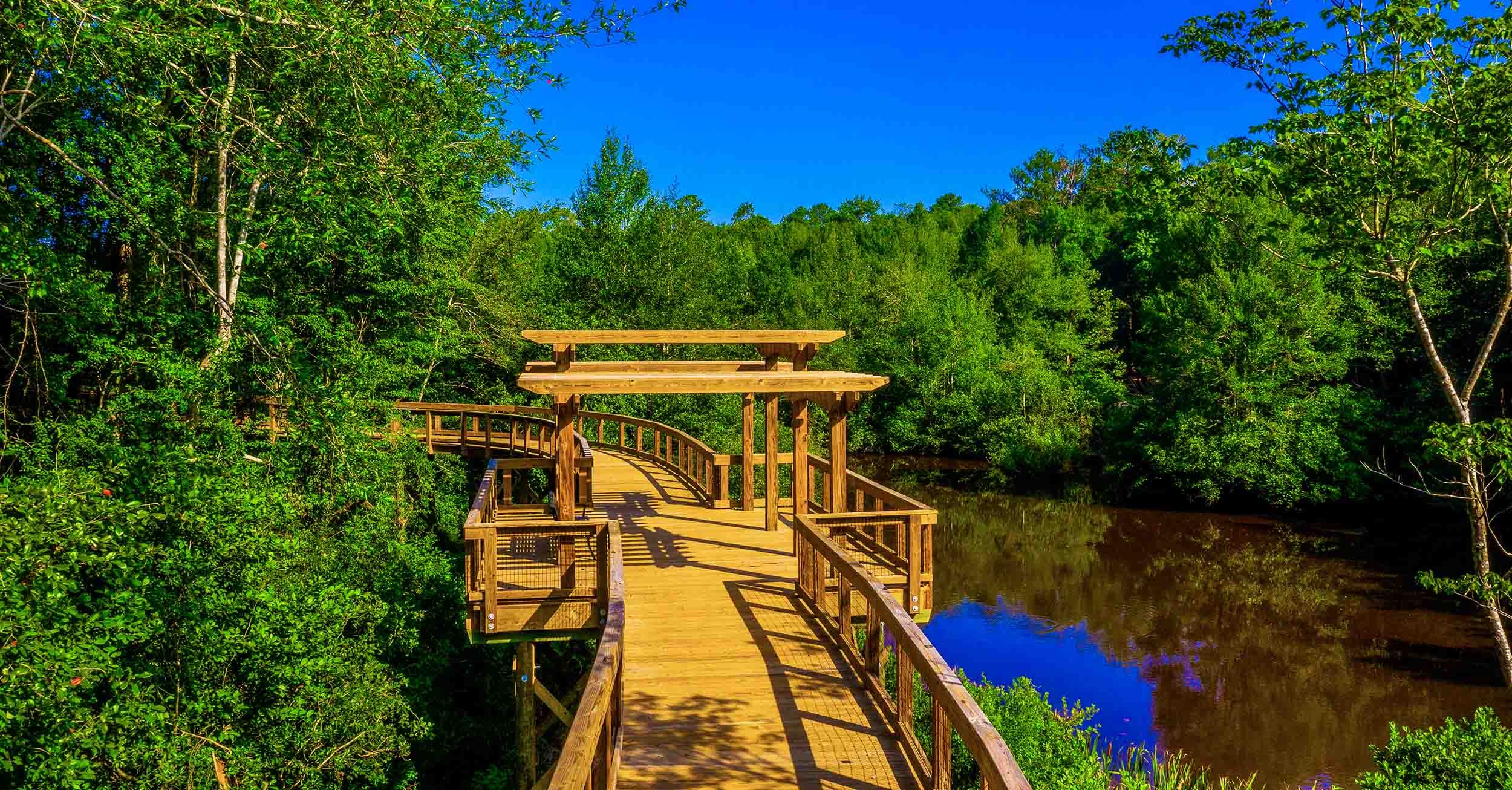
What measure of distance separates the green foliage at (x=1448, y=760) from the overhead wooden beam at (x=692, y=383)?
20.9 feet

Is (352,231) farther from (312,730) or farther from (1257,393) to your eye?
(1257,393)

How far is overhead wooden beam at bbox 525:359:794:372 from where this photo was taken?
38.5 ft

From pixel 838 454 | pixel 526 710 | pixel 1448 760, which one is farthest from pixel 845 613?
pixel 526 710

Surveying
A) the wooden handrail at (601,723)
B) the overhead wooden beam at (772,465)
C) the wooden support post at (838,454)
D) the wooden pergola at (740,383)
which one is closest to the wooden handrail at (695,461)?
the wooden pergola at (740,383)

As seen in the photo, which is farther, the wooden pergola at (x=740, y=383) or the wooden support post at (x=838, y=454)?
the wooden support post at (x=838, y=454)

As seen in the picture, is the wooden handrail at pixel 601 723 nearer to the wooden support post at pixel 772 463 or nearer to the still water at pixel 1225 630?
the wooden support post at pixel 772 463

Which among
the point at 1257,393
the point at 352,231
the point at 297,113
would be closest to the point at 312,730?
the point at 297,113

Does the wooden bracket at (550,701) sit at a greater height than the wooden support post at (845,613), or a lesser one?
lesser

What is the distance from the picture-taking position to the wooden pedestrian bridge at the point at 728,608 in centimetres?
529

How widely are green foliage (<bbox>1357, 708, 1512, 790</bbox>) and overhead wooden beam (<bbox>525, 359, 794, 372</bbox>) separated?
7.64 m

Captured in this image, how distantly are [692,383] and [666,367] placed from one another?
3.11 meters

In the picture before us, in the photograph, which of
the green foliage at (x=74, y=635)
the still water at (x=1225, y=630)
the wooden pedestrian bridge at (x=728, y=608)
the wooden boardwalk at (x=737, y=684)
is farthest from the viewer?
the still water at (x=1225, y=630)

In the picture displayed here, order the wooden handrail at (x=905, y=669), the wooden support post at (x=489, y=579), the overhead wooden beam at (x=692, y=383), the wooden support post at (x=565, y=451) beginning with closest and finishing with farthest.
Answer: the wooden handrail at (x=905, y=669) → the wooden support post at (x=489, y=579) → the overhead wooden beam at (x=692, y=383) → the wooden support post at (x=565, y=451)

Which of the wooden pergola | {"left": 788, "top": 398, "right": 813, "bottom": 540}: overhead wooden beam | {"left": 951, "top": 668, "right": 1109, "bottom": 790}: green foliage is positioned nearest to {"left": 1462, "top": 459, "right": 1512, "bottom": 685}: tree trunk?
{"left": 951, "top": 668, "right": 1109, "bottom": 790}: green foliage
